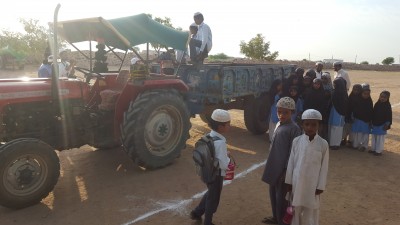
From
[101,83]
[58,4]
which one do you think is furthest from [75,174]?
[58,4]

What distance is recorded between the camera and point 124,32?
17.8 ft

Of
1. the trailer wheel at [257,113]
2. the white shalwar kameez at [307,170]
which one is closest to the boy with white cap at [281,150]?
the white shalwar kameez at [307,170]

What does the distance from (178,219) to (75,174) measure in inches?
89.2

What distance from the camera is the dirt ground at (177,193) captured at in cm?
410

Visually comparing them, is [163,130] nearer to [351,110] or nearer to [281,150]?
[281,150]

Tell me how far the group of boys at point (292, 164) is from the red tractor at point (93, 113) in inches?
77.6

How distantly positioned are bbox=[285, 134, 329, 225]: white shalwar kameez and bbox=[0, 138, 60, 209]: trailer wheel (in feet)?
9.53

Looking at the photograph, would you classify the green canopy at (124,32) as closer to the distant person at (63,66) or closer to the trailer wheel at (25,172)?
the distant person at (63,66)

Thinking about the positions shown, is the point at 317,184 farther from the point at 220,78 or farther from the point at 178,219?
the point at 220,78

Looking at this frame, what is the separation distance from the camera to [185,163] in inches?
238

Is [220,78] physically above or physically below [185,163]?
above

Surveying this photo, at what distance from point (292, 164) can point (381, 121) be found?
4292 mm

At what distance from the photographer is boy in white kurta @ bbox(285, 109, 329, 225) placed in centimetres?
317

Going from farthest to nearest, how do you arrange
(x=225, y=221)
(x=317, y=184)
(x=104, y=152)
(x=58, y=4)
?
(x=104, y=152), (x=58, y=4), (x=225, y=221), (x=317, y=184)
